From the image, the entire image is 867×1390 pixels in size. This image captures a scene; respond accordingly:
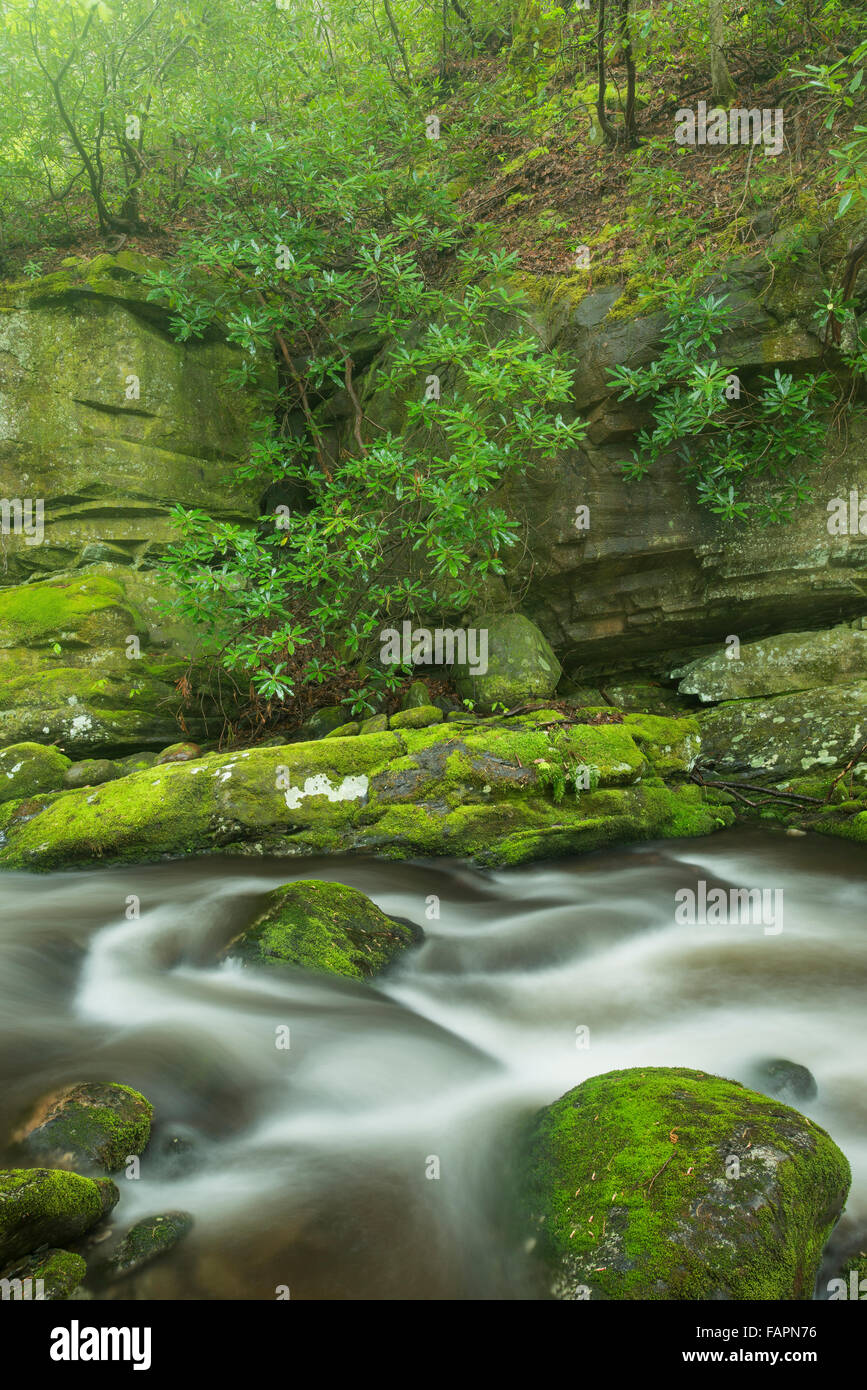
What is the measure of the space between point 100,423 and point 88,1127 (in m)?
10.4

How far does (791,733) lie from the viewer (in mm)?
7949

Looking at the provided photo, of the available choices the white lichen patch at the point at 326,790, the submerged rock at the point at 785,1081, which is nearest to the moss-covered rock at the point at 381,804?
the white lichen patch at the point at 326,790

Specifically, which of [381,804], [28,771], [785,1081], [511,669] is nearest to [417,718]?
→ [381,804]

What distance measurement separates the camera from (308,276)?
34.4ft

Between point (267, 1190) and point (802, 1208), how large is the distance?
6.24 feet

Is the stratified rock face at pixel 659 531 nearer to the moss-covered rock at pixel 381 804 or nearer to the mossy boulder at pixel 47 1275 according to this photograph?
the moss-covered rock at pixel 381 804

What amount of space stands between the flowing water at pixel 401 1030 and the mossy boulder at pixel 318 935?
11cm

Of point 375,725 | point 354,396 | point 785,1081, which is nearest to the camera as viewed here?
point 785,1081

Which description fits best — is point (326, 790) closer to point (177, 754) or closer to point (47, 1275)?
point (177, 754)

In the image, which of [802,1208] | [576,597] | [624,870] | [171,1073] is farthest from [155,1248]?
[576,597]

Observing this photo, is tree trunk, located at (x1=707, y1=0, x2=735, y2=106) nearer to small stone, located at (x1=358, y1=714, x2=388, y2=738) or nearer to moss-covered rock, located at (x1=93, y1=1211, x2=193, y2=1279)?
small stone, located at (x1=358, y1=714, x2=388, y2=738)

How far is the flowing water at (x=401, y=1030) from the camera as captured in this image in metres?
2.88

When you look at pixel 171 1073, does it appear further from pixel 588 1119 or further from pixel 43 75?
pixel 43 75

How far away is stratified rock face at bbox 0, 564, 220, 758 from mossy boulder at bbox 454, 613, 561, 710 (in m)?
3.40
